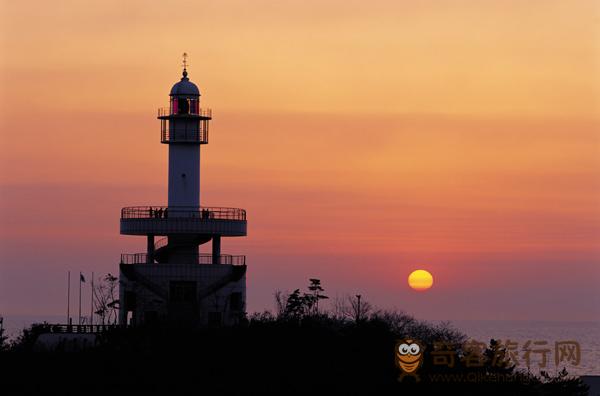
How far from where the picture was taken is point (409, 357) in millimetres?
68562

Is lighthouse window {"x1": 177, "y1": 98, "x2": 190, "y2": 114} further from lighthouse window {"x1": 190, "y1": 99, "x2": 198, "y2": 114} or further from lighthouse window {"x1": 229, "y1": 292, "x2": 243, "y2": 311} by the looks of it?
lighthouse window {"x1": 229, "y1": 292, "x2": 243, "y2": 311}

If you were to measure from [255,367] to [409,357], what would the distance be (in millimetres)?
9294

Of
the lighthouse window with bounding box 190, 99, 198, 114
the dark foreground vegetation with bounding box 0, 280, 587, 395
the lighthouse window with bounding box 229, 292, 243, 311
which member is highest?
the lighthouse window with bounding box 190, 99, 198, 114

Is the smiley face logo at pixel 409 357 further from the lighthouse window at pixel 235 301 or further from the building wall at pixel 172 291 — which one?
the lighthouse window at pixel 235 301

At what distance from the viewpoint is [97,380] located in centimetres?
6856

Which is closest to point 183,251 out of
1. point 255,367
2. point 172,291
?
point 172,291

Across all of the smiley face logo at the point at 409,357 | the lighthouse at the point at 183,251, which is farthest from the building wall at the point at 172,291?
the smiley face logo at the point at 409,357

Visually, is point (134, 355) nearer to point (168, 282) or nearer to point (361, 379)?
point (361, 379)

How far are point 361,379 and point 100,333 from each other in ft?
81.6

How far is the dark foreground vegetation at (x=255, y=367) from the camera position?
67.1m

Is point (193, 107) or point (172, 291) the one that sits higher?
point (193, 107)

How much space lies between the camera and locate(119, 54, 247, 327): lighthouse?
94438mm

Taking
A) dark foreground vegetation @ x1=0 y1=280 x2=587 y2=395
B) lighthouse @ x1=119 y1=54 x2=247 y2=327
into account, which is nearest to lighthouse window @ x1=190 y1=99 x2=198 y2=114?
lighthouse @ x1=119 y1=54 x2=247 y2=327

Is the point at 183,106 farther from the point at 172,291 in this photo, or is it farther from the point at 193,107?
the point at 172,291
